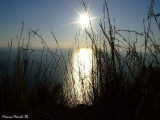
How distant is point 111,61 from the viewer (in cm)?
136

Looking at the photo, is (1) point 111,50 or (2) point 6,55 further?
(2) point 6,55

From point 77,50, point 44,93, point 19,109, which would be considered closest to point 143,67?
point 77,50

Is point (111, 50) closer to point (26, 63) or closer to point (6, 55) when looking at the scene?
point (26, 63)

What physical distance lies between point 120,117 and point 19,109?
0.91 meters

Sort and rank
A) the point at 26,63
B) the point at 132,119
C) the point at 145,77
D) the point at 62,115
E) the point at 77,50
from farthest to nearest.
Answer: the point at 77,50 → the point at 26,63 → the point at 62,115 → the point at 145,77 → the point at 132,119

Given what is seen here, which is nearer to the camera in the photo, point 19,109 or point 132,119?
point 132,119

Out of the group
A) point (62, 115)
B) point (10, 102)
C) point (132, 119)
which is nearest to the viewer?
point (132, 119)

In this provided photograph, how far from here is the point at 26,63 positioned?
1.86m

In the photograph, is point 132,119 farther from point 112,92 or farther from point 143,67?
point 143,67

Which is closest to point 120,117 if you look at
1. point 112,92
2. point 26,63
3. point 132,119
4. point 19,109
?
point 132,119

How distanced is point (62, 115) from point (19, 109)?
0.41 metres

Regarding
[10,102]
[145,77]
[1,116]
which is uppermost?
[145,77]

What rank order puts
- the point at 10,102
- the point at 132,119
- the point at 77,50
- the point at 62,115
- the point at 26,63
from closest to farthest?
A: the point at 132,119, the point at 62,115, the point at 10,102, the point at 26,63, the point at 77,50

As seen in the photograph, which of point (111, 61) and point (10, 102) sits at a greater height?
point (111, 61)
